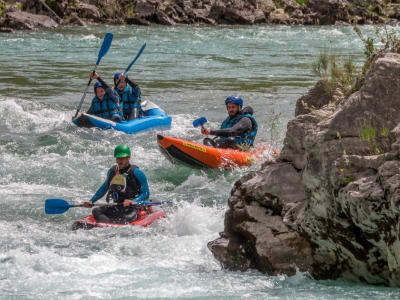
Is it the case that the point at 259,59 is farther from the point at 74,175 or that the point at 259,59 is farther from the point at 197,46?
the point at 74,175

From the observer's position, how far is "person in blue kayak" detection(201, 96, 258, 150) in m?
8.49

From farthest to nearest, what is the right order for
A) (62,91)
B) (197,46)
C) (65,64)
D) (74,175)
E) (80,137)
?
(197,46), (65,64), (62,91), (80,137), (74,175)

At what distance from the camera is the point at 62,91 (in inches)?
562

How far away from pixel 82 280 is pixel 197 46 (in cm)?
1869

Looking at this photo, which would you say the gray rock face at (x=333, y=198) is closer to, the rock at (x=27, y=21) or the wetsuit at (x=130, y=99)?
the wetsuit at (x=130, y=99)

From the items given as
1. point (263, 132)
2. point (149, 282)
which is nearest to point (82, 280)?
point (149, 282)

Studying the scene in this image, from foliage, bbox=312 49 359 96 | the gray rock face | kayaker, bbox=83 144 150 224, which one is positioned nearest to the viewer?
the gray rock face

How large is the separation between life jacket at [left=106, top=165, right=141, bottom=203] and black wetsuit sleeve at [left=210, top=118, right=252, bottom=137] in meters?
2.10

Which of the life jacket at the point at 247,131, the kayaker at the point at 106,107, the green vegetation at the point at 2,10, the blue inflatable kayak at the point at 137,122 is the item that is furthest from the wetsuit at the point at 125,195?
the green vegetation at the point at 2,10

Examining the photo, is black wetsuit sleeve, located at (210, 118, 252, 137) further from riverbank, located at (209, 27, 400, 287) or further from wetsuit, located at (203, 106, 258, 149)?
riverbank, located at (209, 27, 400, 287)

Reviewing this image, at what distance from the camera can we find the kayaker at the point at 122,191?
21.0 feet

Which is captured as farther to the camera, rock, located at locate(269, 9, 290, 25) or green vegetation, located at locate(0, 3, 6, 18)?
rock, located at locate(269, 9, 290, 25)

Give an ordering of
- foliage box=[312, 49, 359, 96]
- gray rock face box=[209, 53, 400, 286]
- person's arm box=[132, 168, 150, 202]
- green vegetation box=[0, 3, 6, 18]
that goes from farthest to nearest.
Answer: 1. green vegetation box=[0, 3, 6, 18]
2. person's arm box=[132, 168, 150, 202]
3. foliage box=[312, 49, 359, 96]
4. gray rock face box=[209, 53, 400, 286]

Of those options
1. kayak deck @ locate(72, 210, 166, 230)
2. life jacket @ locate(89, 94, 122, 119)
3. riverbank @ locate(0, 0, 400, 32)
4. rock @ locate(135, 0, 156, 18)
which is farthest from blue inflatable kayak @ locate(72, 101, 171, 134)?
rock @ locate(135, 0, 156, 18)
